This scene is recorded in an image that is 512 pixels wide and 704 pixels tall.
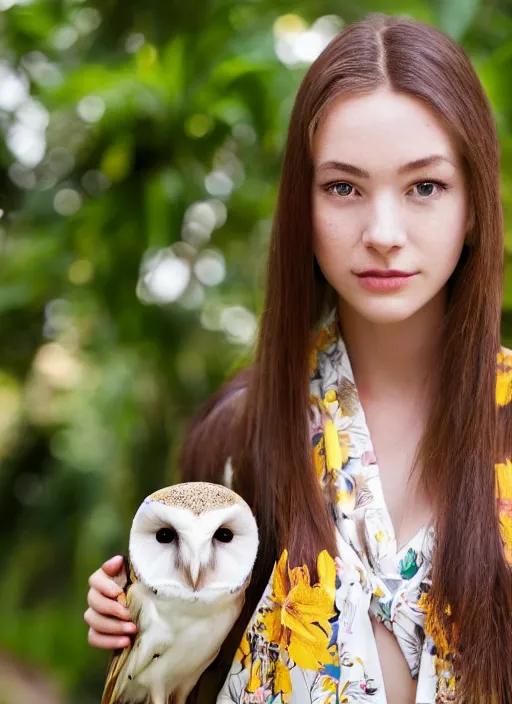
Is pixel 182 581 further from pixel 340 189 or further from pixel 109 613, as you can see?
pixel 340 189

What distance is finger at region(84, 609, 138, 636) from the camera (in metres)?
0.81

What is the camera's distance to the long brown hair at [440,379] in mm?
815

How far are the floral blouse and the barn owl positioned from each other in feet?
0.25

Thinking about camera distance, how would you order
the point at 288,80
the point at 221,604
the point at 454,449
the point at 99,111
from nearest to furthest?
the point at 221,604, the point at 454,449, the point at 288,80, the point at 99,111

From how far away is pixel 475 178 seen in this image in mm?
839

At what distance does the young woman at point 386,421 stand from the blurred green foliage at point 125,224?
0.61ft

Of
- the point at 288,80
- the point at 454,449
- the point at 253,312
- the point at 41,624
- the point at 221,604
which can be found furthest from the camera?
the point at 41,624

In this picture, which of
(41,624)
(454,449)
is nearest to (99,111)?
(454,449)

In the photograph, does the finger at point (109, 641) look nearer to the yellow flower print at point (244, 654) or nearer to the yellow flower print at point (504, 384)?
the yellow flower print at point (244, 654)

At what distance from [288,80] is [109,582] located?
0.69 metres

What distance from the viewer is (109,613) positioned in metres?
0.85

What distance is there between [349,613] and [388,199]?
0.42m

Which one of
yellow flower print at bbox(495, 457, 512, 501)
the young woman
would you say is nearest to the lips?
the young woman

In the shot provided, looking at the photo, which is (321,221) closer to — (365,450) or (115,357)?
(365,450)
